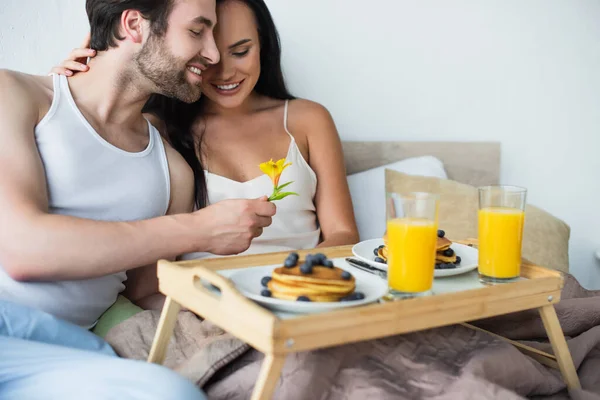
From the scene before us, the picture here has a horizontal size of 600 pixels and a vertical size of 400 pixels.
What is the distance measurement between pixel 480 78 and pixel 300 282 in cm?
186

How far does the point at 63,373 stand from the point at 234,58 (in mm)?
1101

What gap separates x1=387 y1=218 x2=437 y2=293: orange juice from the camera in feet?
3.89

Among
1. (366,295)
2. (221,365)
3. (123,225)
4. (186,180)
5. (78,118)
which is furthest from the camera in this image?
(186,180)

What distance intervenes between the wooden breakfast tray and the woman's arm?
23.3 inches

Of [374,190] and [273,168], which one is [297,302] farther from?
[374,190]

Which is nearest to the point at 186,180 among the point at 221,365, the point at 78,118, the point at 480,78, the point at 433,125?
the point at 78,118

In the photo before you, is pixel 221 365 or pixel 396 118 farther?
pixel 396 118

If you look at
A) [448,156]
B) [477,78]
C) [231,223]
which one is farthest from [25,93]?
[477,78]

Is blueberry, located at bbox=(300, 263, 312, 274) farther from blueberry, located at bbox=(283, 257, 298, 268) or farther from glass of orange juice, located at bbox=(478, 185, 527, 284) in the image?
glass of orange juice, located at bbox=(478, 185, 527, 284)

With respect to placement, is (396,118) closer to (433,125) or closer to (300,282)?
(433,125)

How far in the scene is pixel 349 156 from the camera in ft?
8.27

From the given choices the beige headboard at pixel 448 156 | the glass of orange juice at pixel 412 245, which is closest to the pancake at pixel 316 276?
the glass of orange juice at pixel 412 245

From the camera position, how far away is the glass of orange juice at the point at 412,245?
119 centimetres

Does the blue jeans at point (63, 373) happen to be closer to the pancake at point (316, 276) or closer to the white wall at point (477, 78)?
the pancake at point (316, 276)
